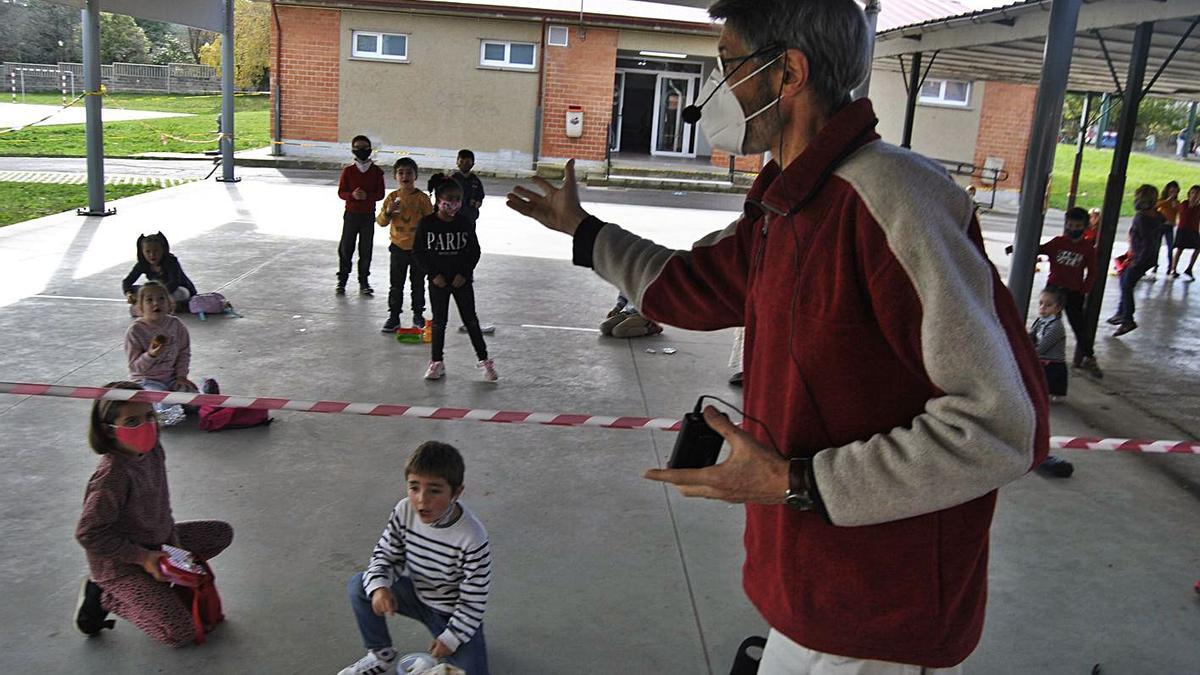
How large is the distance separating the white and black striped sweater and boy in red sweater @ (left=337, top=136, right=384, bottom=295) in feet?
23.7

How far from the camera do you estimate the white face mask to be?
74.2 inches

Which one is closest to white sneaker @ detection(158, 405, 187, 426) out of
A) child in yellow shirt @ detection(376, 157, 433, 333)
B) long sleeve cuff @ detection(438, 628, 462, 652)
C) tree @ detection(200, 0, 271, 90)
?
child in yellow shirt @ detection(376, 157, 433, 333)

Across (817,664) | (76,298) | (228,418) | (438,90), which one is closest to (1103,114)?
(438,90)

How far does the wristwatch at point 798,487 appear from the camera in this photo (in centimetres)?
166

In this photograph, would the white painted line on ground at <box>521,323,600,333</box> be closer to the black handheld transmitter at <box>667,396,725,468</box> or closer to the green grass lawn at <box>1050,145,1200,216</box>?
the black handheld transmitter at <box>667,396,725,468</box>

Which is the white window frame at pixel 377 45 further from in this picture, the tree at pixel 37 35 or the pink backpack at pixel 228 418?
the tree at pixel 37 35

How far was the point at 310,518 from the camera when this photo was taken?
16.8 ft

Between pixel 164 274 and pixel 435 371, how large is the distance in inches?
123

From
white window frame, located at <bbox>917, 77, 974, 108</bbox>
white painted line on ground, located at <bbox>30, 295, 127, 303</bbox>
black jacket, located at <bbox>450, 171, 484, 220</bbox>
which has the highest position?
white window frame, located at <bbox>917, 77, 974, 108</bbox>

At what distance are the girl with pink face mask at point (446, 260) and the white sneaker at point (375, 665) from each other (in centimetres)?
417

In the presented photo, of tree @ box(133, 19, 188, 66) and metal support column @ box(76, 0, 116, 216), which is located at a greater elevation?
tree @ box(133, 19, 188, 66)

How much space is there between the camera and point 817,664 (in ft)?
6.01

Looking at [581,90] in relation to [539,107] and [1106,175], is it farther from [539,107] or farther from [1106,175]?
[1106,175]

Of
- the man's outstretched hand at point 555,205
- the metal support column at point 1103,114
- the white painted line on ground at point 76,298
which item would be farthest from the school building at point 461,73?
the man's outstretched hand at point 555,205
